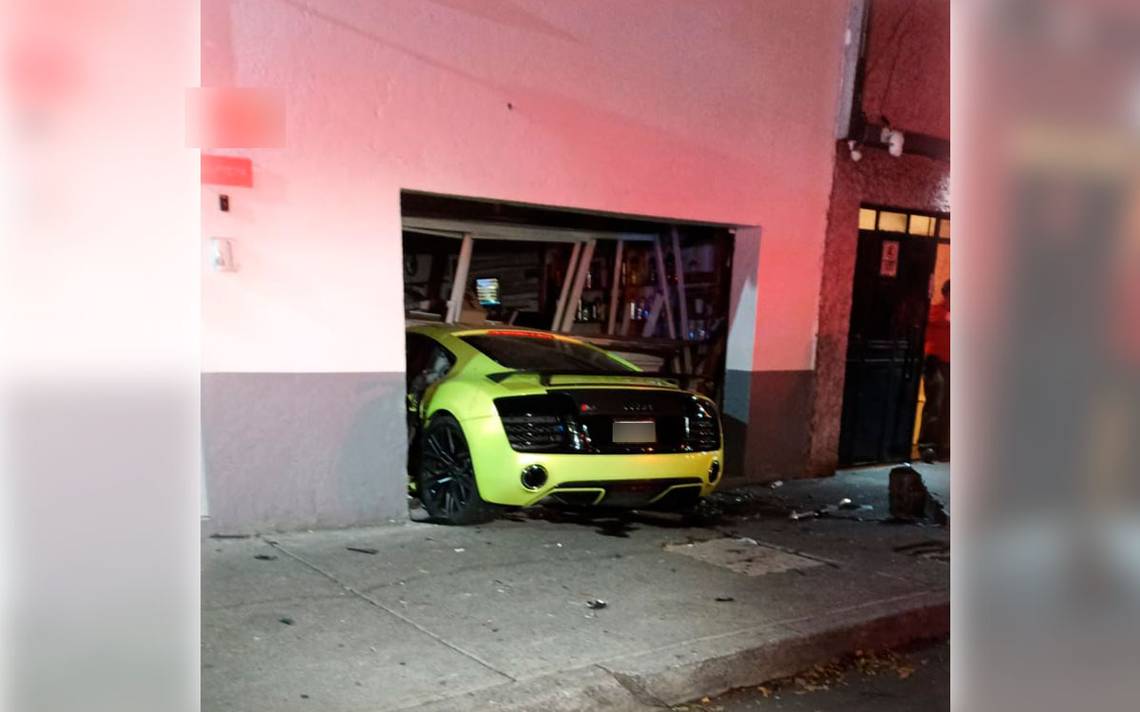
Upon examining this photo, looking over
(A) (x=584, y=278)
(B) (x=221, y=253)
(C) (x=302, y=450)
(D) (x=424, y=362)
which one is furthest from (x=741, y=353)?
(B) (x=221, y=253)

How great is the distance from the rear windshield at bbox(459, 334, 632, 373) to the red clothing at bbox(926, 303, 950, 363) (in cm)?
419

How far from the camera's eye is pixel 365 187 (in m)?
6.15

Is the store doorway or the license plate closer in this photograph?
the license plate

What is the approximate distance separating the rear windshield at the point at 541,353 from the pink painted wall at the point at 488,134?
797 mm

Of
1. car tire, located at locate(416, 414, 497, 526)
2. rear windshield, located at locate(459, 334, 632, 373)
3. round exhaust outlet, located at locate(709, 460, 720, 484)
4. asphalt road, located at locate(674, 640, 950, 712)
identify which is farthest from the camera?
rear windshield, located at locate(459, 334, 632, 373)

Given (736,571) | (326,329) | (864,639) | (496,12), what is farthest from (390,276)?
(864,639)

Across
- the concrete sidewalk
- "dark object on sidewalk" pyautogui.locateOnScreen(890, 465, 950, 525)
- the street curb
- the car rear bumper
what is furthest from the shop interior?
the street curb

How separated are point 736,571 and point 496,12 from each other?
4360 mm

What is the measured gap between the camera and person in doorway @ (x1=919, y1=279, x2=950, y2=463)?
31.3 ft

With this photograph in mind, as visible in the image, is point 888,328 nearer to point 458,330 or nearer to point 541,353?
point 541,353

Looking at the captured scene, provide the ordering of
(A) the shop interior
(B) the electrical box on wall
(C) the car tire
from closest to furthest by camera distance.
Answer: (B) the electrical box on wall, (C) the car tire, (A) the shop interior

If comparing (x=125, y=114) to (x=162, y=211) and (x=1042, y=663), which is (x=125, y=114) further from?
(x=1042, y=663)

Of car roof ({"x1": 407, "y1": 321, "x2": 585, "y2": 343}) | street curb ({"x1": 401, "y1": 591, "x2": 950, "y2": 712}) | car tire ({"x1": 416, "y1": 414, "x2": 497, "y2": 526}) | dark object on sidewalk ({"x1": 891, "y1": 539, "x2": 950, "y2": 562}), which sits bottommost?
dark object on sidewalk ({"x1": 891, "y1": 539, "x2": 950, "y2": 562})

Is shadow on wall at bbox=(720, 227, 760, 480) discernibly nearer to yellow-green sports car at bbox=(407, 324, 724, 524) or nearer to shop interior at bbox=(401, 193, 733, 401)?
shop interior at bbox=(401, 193, 733, 401)
